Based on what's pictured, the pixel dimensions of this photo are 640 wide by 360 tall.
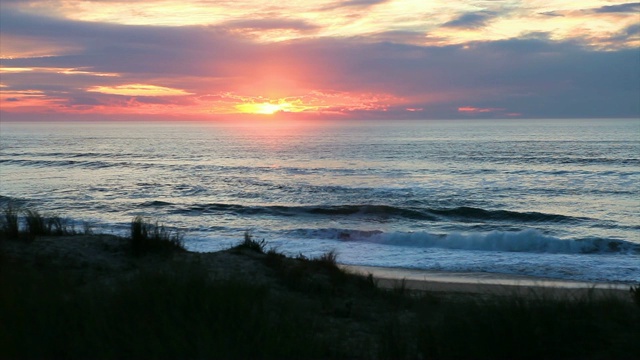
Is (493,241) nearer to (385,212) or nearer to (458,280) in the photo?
(458,280)

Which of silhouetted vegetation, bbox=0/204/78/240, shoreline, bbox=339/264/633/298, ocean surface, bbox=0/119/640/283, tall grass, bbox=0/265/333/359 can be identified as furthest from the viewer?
ocean surface, bbox=0/119/640/283

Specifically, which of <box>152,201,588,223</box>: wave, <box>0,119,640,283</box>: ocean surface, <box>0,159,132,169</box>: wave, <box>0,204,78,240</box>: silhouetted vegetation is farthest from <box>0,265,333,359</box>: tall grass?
<box>0,159,132,169</box>: wave

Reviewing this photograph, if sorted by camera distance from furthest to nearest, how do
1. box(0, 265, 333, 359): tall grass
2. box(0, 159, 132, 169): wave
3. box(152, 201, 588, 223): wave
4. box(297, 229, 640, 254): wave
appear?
box(0, 159, 132, 169): wave → box(152, 201, 588, 223): wave → box(297, 229, 640, 254): wave → box(0, 265, 333, 359): tall grass

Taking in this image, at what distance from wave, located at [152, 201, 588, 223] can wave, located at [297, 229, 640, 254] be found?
10.7ft

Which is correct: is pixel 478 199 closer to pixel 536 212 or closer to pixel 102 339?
pixel 536 212

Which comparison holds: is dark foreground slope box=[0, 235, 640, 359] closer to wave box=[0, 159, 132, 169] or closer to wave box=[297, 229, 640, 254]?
wave box=[297, 229, 640, 254]

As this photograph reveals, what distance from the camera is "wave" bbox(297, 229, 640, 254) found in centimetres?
1925

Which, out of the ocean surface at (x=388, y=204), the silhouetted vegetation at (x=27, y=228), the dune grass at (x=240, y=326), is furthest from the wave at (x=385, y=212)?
the dune grass at (x=240, y=326)

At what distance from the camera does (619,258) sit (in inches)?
698

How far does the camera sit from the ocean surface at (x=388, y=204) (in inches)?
729

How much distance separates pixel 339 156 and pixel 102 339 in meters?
48.9

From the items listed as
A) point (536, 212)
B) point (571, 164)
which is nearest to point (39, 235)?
point (536, 212)

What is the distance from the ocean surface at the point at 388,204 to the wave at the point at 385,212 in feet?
0.20

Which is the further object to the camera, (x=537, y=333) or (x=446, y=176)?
(x=446, y=176)
